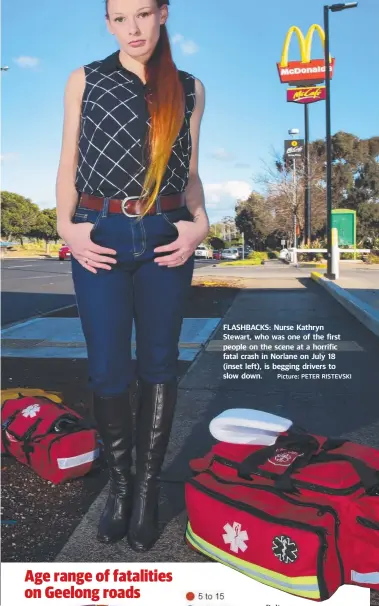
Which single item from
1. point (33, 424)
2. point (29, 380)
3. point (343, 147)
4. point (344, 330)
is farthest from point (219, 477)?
point (343, 147)

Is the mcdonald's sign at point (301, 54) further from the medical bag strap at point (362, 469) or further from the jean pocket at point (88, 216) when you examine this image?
the medical bag strap at point (362, 469)

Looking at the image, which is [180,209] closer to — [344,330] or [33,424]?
[33,424]

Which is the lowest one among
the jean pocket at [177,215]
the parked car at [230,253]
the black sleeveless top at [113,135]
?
the parked car at [230,253]

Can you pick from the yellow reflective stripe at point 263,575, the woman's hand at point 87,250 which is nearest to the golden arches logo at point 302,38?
the woman's hand at point 87,250

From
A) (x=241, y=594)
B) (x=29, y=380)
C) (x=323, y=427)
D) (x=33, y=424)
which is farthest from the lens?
(x=29, y=380)

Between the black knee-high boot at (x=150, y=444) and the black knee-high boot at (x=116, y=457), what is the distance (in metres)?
0.04

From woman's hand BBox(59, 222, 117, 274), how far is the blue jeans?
0.02 meters

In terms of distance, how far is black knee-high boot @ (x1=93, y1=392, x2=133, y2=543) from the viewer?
203 cm

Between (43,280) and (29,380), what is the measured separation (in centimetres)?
1155

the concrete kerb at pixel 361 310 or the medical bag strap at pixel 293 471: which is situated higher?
the medical bag strap at pixel 293 471

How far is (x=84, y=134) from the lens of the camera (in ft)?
6.20

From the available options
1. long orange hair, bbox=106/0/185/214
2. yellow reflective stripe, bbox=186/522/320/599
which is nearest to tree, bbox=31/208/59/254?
long orange hair, bbox=106/0/185/214

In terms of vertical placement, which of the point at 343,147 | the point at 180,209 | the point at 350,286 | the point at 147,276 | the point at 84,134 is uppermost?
the point at 343,147

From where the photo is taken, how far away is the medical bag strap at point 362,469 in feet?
6.02
